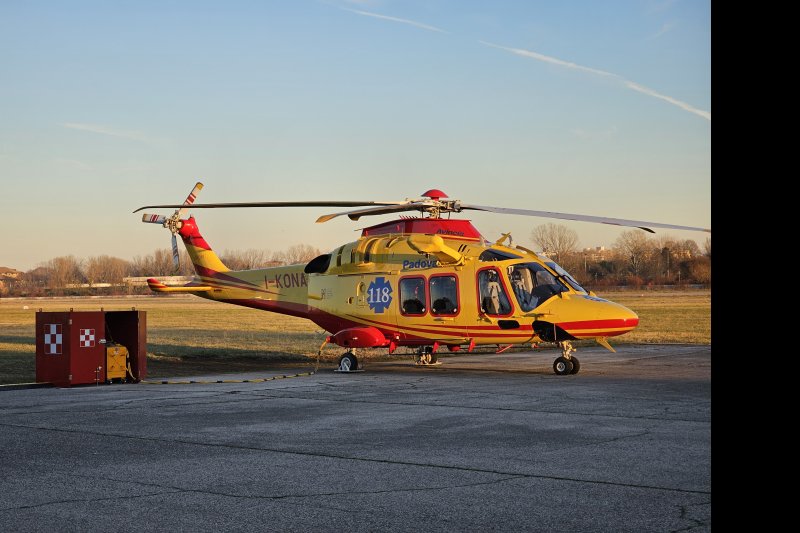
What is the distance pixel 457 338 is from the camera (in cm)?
1814

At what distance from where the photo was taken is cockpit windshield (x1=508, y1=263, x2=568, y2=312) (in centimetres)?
1712

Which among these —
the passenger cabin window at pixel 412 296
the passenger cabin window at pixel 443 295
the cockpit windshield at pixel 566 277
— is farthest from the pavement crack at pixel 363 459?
the cockpit windshield at pixel 566 277

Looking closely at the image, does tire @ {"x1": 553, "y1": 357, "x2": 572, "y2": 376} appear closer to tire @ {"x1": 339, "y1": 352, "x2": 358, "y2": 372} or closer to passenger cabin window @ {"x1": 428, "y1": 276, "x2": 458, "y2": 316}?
passenger cabin window @ {"x1": 428, "y1": 276, "x2": 458, "y2": 316}

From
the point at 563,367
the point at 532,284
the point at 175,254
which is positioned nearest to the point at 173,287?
the point at 175,254

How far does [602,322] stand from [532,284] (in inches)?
60.3

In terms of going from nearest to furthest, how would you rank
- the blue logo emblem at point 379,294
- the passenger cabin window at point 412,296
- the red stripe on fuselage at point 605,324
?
the red stripe on fuselage at point 605,324 < the passenger cabin window at point 412,296 < the blue logo emblem at point 379,294

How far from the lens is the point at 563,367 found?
A: 1722cm

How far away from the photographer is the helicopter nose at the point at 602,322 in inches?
648

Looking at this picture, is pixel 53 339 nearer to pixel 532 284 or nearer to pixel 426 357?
pixel 426 357

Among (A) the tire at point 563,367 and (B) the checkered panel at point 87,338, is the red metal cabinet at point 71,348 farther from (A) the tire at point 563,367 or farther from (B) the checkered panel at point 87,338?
(A) the tire at point 563,367

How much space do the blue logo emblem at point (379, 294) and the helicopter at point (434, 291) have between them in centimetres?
3

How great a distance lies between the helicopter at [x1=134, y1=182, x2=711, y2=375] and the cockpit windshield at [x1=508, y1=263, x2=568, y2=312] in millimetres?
19

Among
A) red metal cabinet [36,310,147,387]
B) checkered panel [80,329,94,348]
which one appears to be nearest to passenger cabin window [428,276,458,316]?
red metal cabinet [36,310,147,387]
